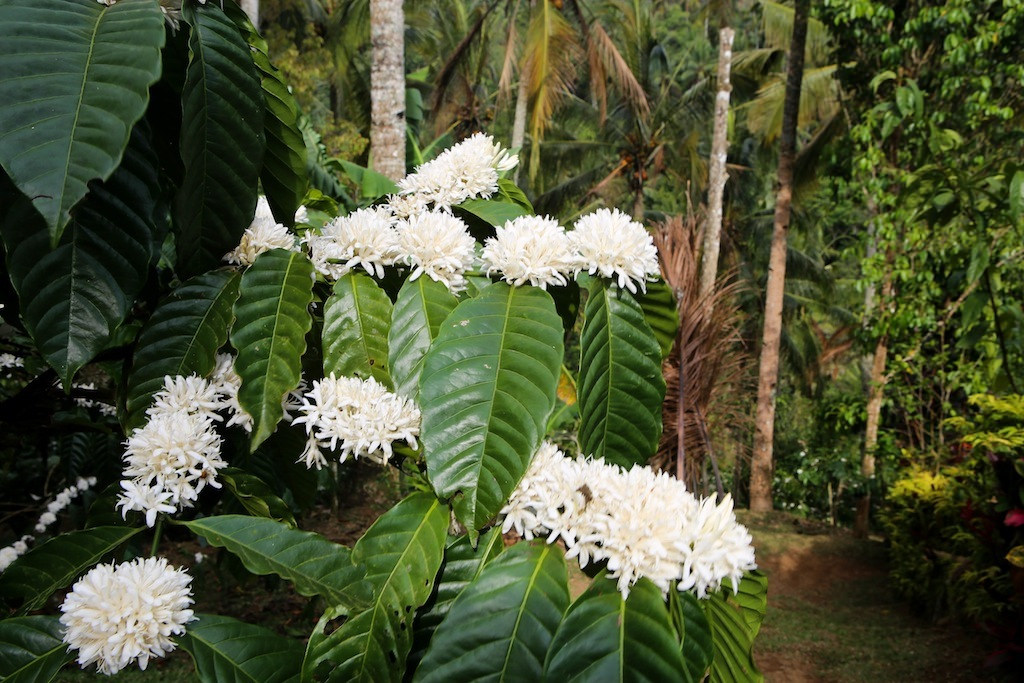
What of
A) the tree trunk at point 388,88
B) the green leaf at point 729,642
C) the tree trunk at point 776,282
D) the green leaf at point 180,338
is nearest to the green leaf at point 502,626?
the green leaf at point 729,642

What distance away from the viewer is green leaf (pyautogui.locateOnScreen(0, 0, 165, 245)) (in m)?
0.64

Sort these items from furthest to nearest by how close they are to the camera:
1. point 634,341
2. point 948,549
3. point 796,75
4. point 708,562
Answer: point 796,75 → point 948,549 → point 634,341 → point 708,562

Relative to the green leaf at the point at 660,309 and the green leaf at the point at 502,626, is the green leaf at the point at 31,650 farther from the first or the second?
the green leaf at the point at 660,309

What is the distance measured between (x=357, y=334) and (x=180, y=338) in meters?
0.24

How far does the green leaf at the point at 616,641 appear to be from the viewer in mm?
587

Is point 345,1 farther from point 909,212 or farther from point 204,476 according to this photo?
point 204,476

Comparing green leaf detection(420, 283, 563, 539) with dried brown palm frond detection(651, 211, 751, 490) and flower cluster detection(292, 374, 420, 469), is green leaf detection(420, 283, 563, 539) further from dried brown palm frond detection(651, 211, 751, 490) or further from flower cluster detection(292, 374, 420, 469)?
dried brown palm frond detection(651, 211, 751, 490)

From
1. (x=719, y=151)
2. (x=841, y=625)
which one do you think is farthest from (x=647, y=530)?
(x=719, y=151)

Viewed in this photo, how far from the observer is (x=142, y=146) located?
90cm

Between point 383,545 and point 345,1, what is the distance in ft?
53.2

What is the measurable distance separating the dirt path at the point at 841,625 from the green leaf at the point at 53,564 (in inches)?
209

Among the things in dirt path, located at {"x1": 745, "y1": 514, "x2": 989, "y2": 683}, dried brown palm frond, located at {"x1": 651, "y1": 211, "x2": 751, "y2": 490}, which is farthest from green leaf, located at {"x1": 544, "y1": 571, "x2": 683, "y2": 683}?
dirt path, located at {"x1": 745, "y1": 514, "x2": 989, "y2": 683}

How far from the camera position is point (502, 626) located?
0.65 m

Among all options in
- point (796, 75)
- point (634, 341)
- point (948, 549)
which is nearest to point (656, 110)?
point (796, 75)
